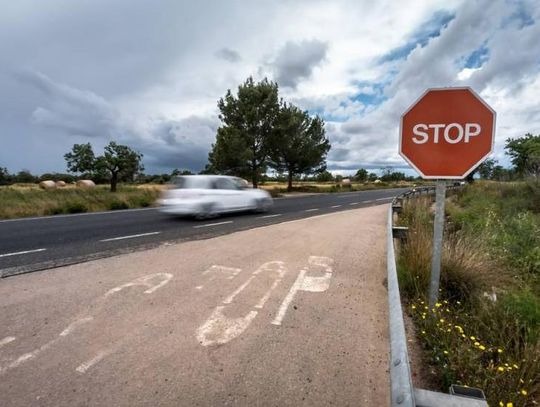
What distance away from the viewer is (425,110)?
9.85ft

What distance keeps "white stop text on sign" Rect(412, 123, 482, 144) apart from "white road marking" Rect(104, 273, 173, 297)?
13.1ft

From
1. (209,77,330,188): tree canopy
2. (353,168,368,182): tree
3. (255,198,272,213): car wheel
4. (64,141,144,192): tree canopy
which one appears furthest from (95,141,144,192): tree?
(353,168,368,182): tree

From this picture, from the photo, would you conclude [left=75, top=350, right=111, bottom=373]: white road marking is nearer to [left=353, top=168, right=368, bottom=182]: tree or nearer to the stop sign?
the stop sign

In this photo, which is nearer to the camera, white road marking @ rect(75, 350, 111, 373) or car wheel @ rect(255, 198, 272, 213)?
white road marking @ rect(75, 350, 111, 373)

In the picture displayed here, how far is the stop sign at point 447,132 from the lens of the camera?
2.81 metres

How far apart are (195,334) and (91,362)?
3.12 feet

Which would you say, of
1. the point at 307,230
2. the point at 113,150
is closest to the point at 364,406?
the point at 307,230

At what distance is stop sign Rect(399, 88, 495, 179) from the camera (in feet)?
9.22

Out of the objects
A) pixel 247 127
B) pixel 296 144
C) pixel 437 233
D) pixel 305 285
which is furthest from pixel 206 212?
pixel 296 144

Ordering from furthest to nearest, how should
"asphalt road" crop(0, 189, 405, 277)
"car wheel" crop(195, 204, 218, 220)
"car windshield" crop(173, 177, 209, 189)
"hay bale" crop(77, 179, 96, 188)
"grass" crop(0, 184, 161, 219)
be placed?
"hay bale" crop(77, 179, 96, 188) < "grass" crop(0, 184, 161, 219) < "car windshield" crop(173, 177, 209, 189) < "car wheel" crop(195, 204, 218, 220) < "asphalt road" crop(0, 189, 405, 277)

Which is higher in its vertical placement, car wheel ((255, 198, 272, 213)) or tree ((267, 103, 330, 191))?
tree ((267, 103, 330, 191))

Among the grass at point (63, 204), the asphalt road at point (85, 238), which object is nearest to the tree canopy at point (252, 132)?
the grass at point (63, 204)

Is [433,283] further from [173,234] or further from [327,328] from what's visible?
[173,234]

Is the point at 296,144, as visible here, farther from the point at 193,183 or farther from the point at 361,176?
the point at 361,176
